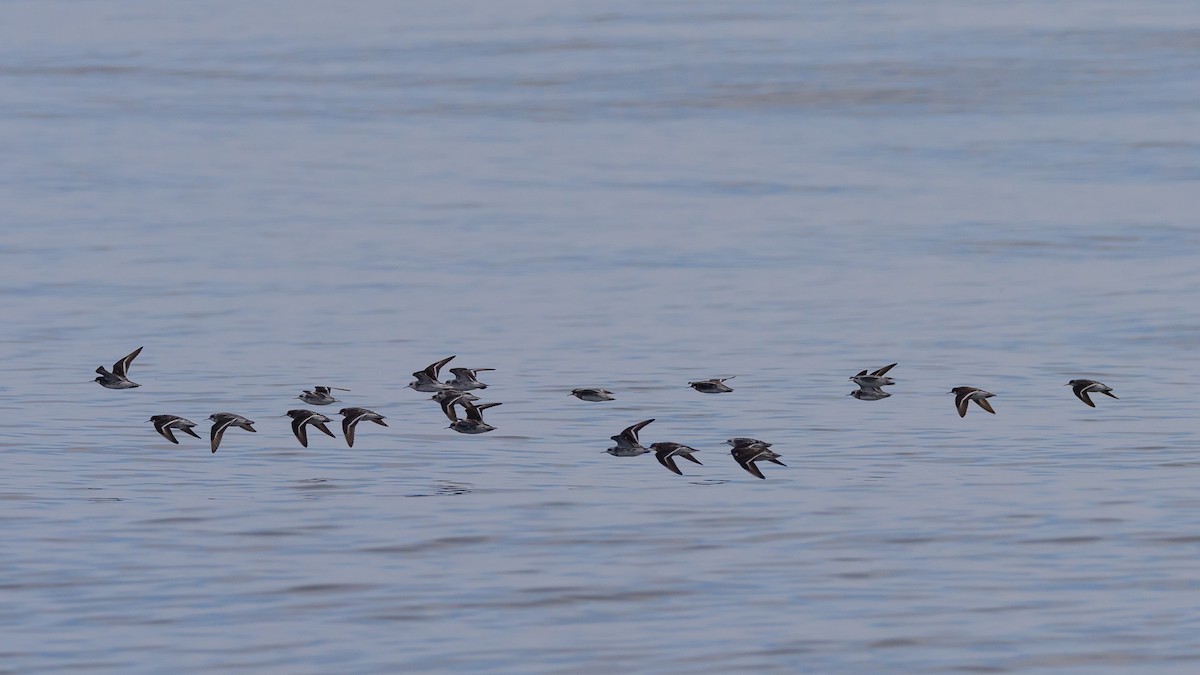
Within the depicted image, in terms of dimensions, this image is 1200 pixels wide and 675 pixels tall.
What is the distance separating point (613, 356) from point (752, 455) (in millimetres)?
9450

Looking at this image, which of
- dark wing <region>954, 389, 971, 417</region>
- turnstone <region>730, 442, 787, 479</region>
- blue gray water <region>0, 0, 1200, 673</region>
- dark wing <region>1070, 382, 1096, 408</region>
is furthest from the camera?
dark wing <region>954, 389, 971, 417</region>

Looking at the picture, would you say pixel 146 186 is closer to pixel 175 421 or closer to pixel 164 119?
pixel 164 119

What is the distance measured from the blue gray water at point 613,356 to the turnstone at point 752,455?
0.26 m

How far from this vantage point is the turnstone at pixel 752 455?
62.7 feet

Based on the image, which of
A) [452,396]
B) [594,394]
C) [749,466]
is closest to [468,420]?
[452,396]

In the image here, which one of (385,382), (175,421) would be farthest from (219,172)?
(175,421)

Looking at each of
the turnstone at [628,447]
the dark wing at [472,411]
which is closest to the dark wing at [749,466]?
the turnstone at [628,447]

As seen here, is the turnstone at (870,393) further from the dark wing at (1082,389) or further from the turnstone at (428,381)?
the turnstone at (428,381)

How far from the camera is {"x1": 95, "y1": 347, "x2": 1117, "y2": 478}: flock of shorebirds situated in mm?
19531

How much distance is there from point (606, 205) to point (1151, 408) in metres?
21.8

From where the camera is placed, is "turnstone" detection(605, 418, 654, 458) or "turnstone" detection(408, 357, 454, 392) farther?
"turnstone" detection(408, 357, 454, 392)

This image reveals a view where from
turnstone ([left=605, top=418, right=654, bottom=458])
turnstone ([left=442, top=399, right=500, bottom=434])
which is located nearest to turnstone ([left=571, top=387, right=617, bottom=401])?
turnstone ([left=442, top=399, right=500, bottom=434])

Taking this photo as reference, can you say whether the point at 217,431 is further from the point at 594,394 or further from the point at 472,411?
the point at 594,394

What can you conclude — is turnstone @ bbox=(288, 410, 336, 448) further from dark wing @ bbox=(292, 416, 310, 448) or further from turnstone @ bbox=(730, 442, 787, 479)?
turnstone @ bbox=(730, 442, 787, 479)
